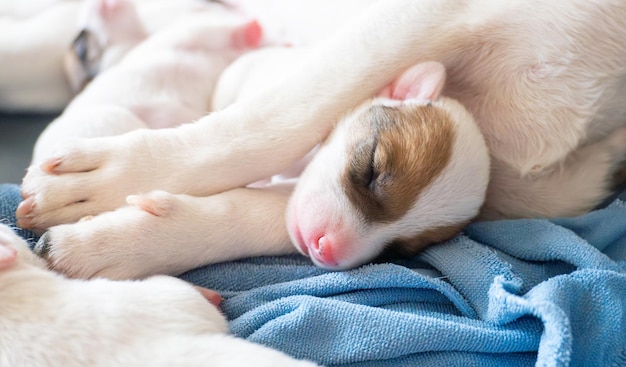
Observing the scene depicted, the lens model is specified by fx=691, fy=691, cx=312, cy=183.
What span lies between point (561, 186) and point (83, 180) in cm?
101

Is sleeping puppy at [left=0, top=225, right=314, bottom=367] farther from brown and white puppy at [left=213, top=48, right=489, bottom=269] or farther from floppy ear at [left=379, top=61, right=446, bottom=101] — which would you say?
floppy ear at [left=379, top=61, right=446, bottom=101]

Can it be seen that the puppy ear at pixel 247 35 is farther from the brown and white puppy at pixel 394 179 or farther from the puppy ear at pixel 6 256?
the puppy ear at pixel 6 256

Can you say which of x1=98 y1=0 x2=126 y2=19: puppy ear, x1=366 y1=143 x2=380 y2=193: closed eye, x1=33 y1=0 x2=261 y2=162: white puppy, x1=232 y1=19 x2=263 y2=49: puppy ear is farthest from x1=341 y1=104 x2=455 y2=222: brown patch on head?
x1=98 y1=0 x2=126 y2=19: puppy ear

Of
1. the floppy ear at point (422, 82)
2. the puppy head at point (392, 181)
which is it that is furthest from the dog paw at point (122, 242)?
the floppy ear at point (422, 82)

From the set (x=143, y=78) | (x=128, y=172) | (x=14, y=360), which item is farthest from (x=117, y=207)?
(x=143, y=78)

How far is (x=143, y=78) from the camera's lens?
1850 millimetres

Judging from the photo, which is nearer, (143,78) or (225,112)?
(225,112)

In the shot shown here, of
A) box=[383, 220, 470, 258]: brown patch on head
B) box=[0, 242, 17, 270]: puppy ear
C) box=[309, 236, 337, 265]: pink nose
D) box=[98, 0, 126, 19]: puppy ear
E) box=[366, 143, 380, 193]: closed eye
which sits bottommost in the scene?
box=[383, 220, 470, 258]: brown patch on head

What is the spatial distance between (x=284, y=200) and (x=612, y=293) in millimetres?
636

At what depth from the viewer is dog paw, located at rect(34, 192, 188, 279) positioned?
1.14 m

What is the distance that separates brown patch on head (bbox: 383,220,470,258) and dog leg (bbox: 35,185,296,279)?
204mm

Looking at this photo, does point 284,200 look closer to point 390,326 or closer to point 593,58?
point 390,326

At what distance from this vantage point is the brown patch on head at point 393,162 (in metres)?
1.31

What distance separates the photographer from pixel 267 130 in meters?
1.38
